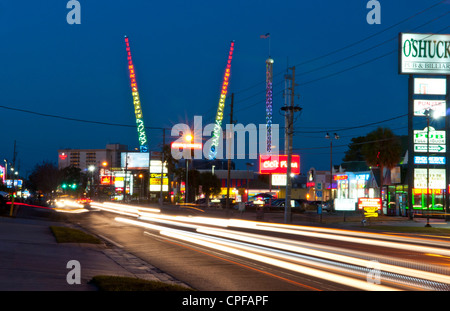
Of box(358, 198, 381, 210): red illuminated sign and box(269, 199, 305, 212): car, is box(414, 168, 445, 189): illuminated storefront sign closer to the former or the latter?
box(358, 198, 381, 210): red illuminated sign

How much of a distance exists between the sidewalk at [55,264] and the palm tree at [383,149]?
1696 inches

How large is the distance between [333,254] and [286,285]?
5292 mm

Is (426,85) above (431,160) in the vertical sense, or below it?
above

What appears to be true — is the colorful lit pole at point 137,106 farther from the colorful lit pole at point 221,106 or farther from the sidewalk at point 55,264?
the sidewalk at point 55,264

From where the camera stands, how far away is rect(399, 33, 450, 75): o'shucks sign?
171ft

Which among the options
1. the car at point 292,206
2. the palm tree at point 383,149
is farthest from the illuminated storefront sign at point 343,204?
the car at point 292,206

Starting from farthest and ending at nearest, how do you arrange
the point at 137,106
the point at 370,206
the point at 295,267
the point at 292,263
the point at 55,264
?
the point at 137,106 → the point at 370,206 → the point at 292,263 → the point at 295,267 → the point at 55,264

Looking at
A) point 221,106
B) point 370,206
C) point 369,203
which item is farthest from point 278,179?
point 221,106

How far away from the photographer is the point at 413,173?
166 ft

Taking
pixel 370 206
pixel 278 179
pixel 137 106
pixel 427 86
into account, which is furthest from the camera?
pixel 137 106

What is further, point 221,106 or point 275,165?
point 221,106

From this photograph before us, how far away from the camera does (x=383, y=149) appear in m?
59.3

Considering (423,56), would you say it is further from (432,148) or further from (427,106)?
(432,148)

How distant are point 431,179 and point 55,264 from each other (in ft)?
144
